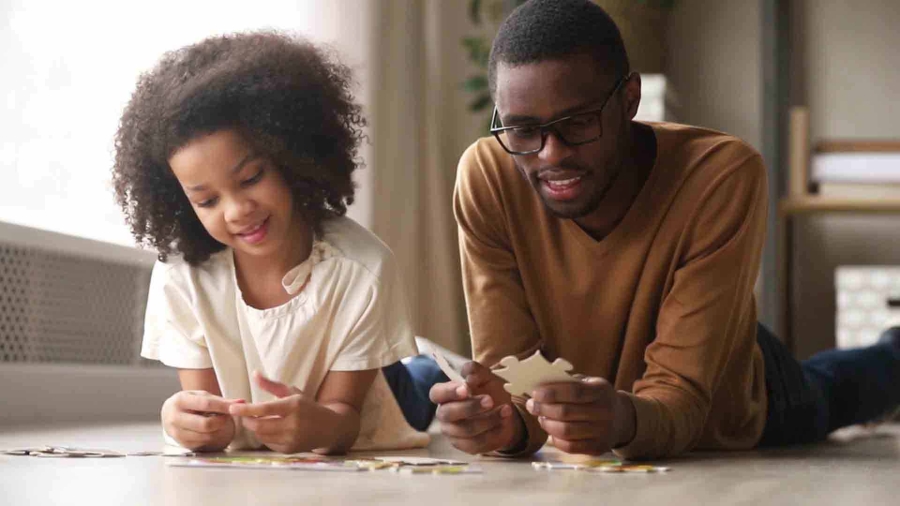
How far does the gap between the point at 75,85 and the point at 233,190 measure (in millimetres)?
1467

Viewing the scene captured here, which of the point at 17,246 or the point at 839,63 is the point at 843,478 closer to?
the point at 17,246

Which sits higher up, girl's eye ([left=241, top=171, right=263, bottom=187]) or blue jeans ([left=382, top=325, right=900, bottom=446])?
girl's eye ([left=241, top=171, right=263, bottom=187])

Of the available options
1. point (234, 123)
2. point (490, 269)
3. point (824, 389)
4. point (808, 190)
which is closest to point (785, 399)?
point (824, 389)

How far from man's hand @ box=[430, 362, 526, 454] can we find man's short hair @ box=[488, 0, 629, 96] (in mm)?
399

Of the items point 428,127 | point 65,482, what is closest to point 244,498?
point 65,482

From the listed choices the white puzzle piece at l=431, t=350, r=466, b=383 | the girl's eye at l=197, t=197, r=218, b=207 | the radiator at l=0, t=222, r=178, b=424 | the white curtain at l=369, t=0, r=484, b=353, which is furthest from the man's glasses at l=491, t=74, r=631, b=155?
the white curtain at l=369, t=0, r=484, b=353

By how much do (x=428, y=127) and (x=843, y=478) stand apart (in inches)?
116

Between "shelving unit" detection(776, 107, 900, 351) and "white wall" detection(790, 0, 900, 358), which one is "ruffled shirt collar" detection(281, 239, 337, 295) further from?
"white wall" detection(790, 0, 900, 358)

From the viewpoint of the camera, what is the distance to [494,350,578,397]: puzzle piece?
1351mm

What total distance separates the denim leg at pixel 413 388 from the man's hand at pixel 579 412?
0.68m

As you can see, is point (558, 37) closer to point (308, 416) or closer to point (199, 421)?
point (308, 416)

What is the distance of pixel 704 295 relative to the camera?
5.39 feet

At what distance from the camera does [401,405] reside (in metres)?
2.18

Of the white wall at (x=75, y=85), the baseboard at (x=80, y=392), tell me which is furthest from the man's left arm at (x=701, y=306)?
the baseboard at (x=80, y=392)
